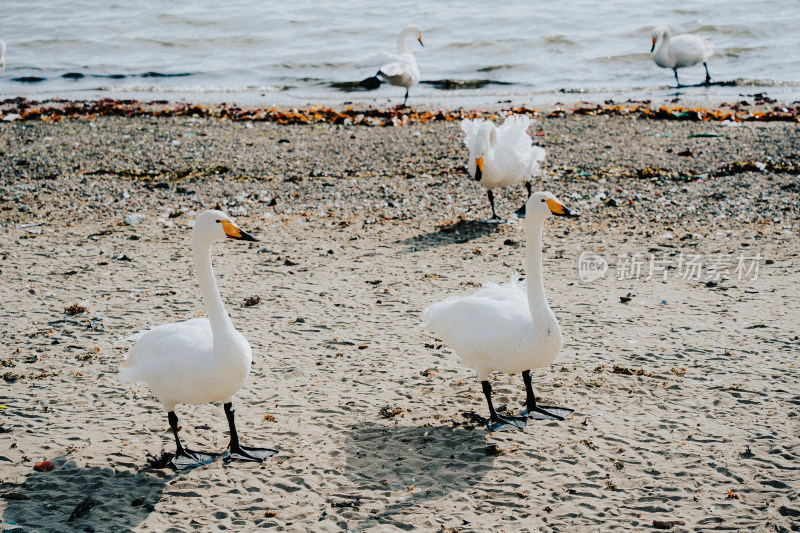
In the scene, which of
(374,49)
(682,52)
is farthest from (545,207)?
(374,49)

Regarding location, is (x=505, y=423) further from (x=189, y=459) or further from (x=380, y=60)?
(x=380, y=60)

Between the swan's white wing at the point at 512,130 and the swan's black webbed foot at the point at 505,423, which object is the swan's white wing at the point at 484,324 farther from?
the swan's white wing at the point at 512,130

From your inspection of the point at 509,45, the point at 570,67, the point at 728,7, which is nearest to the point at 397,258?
the point at 570,67

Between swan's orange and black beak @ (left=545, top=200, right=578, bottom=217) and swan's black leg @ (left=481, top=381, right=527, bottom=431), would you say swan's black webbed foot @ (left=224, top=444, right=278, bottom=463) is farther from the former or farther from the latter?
swan's orange and black beak @ (left=545, top=200, right=578, bottom=217)

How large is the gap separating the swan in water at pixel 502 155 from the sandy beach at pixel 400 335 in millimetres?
624

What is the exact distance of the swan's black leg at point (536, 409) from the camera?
5824 millimetres

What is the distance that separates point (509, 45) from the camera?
2791 cm

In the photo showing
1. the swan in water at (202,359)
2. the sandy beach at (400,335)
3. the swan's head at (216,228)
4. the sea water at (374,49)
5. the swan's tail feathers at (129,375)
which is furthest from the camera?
the sea water at (374,49)

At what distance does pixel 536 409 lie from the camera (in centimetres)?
589

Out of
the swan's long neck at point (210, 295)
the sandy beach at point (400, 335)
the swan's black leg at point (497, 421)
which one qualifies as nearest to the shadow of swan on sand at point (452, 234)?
the sandy beach at point (400, 335)

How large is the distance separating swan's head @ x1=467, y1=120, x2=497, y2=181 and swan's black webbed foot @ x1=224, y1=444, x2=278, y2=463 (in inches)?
222

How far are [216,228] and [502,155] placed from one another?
6002 millimetres

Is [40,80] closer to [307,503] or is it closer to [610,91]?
[610,91]

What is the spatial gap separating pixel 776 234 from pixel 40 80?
23.5m
